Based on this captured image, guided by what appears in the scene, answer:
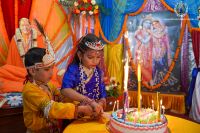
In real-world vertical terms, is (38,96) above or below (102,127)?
above

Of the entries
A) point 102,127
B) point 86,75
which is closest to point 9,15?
point 86,75

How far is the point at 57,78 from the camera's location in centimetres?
530

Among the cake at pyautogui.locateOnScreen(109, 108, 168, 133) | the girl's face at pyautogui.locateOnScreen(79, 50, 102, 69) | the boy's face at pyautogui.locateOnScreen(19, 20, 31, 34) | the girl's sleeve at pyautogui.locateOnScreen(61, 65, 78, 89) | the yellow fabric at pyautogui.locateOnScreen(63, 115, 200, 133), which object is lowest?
the yellow fabric at pyautogui.locateOnScreen(63, 115, 200, 133)

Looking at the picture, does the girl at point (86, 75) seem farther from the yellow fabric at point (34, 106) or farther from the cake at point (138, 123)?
the cake at point (138, 123)

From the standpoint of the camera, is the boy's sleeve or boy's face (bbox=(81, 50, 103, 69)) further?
boy's face (bbox=(81, 50, 103, 69))

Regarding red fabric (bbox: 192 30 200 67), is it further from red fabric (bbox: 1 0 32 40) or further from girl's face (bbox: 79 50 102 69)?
girl's face (bbox: 79 50 102 69)

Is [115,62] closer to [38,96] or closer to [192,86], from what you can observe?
[192,86]

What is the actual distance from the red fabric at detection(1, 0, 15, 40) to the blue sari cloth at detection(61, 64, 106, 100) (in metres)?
3.22

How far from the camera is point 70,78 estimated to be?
2.17 meters

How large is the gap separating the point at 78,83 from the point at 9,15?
11.0 feet

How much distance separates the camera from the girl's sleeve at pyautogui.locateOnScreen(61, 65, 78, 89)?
2.16 m

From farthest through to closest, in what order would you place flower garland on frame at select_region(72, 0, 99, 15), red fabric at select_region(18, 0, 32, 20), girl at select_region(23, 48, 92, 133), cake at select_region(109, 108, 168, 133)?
1. flower garland on frame at select_region(72, 0, 99, 15)
2. red fabric at select_region(18, 0, 32, 20)
3. girl at select_region(23, 48, 92, 133)
4. cake at select_region(109, 108, 168, 133)

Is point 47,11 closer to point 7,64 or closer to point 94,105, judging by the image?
point 7,64

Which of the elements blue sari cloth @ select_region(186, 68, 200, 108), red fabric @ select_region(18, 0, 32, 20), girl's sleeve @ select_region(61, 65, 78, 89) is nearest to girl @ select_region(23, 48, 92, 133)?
girl's sleeve @ select_region(61, 65, 78, 89)
